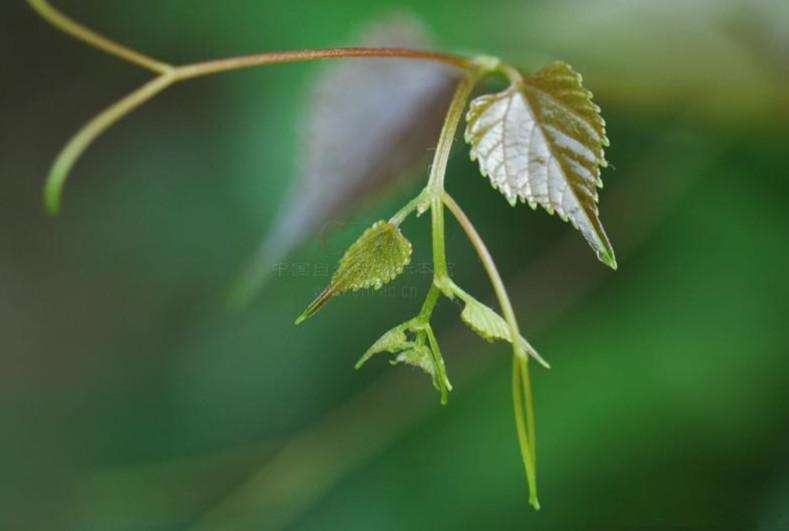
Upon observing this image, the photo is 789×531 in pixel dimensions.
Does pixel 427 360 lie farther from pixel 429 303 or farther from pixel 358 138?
pixel 358 138

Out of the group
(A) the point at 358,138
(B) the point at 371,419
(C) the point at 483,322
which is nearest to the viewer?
(C) the point at 483,322

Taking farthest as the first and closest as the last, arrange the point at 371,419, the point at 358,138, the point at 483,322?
the point at 371,419 < the point at 358,138 < the point at 483,322

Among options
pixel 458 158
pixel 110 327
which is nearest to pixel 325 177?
pixel 458 158

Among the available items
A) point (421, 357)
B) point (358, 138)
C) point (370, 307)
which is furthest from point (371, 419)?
point (421, 357)

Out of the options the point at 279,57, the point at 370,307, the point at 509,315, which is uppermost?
the point at 370,307

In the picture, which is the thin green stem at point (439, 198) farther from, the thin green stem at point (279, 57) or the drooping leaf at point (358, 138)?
the drooping leaf at point (358, 138)

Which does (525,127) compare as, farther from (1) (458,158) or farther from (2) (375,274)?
(1) (458,158)

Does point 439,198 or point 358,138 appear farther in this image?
point 358,138

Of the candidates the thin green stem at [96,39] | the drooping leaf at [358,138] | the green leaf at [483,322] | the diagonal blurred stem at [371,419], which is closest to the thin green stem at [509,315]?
the green leaf at [483,322]
